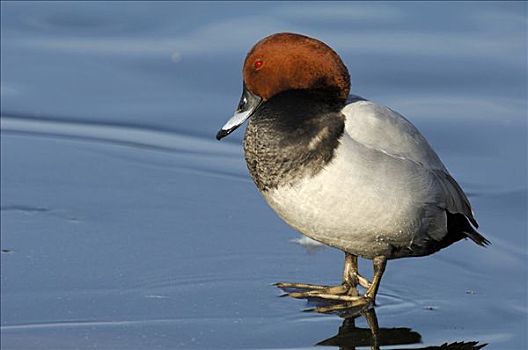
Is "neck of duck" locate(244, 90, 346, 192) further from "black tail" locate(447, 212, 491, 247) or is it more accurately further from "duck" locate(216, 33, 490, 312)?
"black tail" locate(447, 212, 491, 247)

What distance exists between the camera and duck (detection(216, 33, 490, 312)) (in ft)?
14.9

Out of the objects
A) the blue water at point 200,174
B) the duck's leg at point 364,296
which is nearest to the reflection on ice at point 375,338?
the blue water at point 200,174

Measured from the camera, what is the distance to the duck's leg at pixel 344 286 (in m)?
4.90

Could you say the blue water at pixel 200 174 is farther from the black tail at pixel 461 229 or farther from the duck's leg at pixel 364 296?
the black tail at pixel 461 229

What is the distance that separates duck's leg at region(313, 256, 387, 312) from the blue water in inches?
2.4

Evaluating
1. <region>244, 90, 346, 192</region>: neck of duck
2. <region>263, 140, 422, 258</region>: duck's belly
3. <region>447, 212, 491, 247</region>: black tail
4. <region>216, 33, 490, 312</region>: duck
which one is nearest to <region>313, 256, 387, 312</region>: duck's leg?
<region>216, 33, 490, 312</region>: duck

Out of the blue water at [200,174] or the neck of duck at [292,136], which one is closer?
the neck of duck at [292,136]

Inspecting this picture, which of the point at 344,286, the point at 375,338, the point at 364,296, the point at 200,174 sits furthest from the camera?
the point at 200,174

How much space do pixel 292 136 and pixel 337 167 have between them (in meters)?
0.21

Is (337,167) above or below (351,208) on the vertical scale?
above

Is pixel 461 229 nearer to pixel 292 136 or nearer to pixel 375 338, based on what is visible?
pixel 375 338

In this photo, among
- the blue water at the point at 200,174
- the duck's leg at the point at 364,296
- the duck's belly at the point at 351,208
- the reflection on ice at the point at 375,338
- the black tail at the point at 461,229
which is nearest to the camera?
the reflection on ice at the point at 375,338

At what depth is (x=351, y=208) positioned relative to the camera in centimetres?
457

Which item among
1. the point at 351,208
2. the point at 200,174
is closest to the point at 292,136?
the point at 351,208
